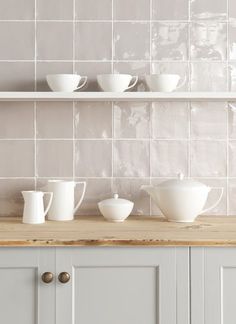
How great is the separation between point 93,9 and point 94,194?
832 millimetres

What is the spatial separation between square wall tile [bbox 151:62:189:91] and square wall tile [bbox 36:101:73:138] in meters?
0.42

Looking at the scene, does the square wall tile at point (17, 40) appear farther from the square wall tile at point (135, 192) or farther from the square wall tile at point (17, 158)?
the square wall tile at point (135, 192)

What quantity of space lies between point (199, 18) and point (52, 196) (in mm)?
1037

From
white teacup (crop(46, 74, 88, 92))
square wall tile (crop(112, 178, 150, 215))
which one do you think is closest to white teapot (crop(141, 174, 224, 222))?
square wall tile (crop(112, 178, 150, 215))

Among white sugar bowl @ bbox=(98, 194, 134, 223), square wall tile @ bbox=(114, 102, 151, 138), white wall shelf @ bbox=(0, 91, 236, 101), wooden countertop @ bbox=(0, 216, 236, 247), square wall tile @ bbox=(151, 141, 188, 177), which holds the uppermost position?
white wall shelf @ bbox=(0, 91, 236, 101)

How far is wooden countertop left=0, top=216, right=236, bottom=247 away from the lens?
210 cm

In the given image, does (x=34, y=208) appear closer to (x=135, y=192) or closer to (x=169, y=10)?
(x=135, y=192)

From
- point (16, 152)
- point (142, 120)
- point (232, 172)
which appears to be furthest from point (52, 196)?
point (232, 172)

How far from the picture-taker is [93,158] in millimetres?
2775

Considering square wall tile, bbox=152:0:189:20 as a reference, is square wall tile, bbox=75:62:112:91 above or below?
below

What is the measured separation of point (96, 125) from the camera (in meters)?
2.78

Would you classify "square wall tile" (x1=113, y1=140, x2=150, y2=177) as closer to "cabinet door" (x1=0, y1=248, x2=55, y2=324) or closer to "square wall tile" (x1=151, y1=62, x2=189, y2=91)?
"square wall tile" (x1=151, y1=62, x2=189, y2=91)

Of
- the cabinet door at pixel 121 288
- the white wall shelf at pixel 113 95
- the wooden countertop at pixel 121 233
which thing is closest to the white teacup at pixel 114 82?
the white wall shelf at pixel 113 95

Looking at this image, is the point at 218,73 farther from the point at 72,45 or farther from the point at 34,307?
the point at 34,307
